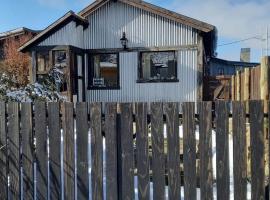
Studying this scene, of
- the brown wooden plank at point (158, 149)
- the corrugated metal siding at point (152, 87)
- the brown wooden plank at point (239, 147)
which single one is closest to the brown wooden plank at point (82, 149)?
the brown wooden plank at point (158, 149)

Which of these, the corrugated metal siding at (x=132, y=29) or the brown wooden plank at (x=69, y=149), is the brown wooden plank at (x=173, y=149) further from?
the corrugated metal siding at (x=132, y=29)

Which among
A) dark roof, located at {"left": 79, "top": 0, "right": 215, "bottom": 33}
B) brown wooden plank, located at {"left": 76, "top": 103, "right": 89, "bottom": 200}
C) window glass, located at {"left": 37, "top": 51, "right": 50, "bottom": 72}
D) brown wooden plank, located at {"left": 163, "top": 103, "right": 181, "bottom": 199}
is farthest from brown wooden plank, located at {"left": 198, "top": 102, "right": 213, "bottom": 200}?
window glass, located at {"left": 37, "top": 51, "right": 50, "bottom": 72}

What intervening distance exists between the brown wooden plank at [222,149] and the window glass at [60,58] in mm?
13158

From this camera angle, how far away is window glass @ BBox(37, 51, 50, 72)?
1658 centimetres

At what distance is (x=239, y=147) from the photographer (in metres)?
3.69

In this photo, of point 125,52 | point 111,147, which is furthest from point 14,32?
point 111,147

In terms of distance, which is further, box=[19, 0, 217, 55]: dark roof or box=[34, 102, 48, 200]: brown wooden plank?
box=[19, 0, 217, 55]: dark roof

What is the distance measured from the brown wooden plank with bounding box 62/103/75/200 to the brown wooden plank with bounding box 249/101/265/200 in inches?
71.4

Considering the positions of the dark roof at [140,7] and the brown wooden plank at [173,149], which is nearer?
the brown wooden plank at [173,149]

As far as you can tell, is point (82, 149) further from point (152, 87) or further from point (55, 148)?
point (152, 87)

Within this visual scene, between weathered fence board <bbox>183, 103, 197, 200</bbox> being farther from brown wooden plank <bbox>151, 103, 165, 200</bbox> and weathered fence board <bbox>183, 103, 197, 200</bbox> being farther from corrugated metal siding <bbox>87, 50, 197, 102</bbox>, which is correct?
corrugated metal siding <bbox>87, 50, 197, 102</bbox>

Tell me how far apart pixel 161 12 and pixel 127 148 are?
12.8 metres

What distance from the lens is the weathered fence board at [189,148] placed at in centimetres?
377

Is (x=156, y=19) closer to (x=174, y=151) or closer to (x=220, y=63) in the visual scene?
(x=174, y=151)
